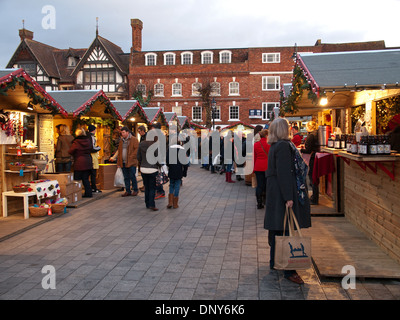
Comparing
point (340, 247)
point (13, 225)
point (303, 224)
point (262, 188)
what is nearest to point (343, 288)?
point (303, 224)

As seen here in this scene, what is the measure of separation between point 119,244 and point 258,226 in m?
2.56

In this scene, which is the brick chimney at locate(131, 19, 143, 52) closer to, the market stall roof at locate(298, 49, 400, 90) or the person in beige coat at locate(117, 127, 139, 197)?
the person in beige coat at locate(117, 127, 139, 197)

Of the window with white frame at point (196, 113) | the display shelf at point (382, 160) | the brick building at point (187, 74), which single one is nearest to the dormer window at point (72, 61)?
the brick building at point (187, 74)

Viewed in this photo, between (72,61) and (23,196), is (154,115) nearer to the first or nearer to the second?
(23,196)

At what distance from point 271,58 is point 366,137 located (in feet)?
123

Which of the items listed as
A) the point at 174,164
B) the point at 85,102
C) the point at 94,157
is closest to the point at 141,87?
the point at 85,102

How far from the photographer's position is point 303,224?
4.48m

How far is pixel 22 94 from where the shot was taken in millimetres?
8125

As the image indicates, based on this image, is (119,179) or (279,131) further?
(119,179)

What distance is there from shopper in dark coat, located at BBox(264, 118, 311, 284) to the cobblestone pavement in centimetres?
57

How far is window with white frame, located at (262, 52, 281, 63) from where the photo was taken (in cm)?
4031

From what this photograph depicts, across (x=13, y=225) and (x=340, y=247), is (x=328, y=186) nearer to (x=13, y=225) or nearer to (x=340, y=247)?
(x=340, y=247)

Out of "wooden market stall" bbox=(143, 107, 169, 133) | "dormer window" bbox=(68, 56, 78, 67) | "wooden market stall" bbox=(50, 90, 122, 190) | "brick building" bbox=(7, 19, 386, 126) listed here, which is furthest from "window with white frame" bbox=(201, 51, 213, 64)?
"wooden market stall" bbox=(50, 90, 122, 190)

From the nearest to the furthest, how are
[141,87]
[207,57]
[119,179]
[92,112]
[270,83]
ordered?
[119,179] < [92,112] < [270,83] < [141,87] < [207,57]
